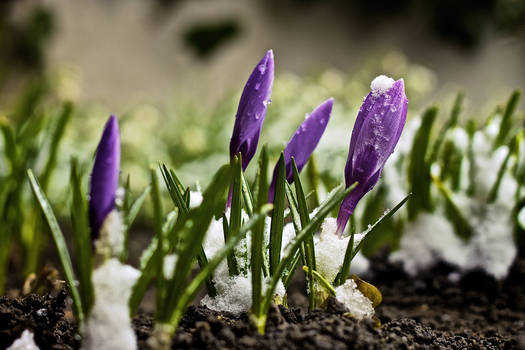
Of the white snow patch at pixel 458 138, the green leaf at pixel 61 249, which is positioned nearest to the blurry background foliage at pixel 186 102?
the white snow patch at pixel 458 138

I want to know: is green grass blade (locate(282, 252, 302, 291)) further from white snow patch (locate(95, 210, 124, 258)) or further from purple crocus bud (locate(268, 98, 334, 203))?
white snow patch (locate(95, 210, 124, 258))

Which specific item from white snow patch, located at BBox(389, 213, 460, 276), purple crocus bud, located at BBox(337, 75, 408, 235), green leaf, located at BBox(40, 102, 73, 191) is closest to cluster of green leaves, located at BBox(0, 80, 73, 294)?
green leaf, located at BBox(40, 102, 73, 191)

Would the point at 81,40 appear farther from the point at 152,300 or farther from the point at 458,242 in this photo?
the point at 458,242

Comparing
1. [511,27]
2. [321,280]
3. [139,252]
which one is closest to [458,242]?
[321,280]

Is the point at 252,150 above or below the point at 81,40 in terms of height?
below

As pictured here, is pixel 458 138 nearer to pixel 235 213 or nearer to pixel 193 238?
pixel 235 213

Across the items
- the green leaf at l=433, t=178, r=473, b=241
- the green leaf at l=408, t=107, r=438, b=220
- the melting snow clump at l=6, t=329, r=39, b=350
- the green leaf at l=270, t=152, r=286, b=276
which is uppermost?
the green leaf at l=408, t=107, r=438, b=220

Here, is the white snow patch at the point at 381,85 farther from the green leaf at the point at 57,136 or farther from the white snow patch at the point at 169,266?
the green leaf at the point at 57,136
